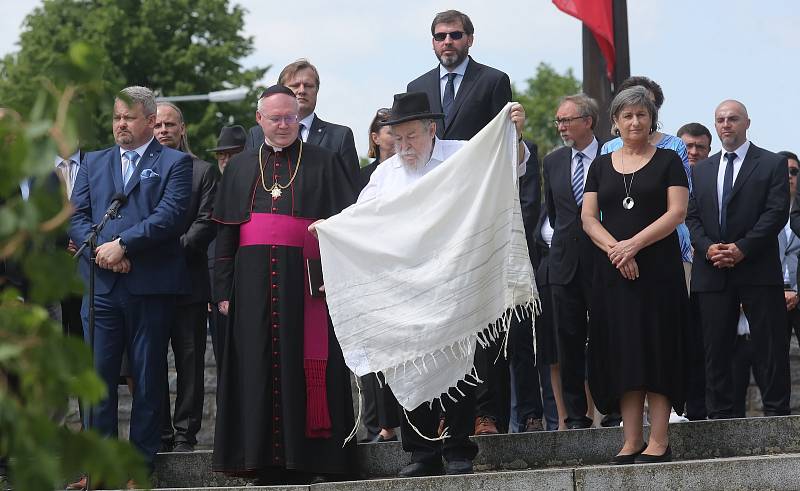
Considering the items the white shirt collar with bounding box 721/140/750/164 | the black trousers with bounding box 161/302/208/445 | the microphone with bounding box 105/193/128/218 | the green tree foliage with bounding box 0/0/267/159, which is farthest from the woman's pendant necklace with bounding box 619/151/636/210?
the green tree foliage with bounding box 0/0/267/159

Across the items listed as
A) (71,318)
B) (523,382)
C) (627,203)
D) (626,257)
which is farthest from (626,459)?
(71,318)

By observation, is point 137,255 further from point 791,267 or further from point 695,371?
point 791,267

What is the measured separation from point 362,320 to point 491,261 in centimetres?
80

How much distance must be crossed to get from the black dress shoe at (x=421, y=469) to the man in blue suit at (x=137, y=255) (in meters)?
Answer: 1.66

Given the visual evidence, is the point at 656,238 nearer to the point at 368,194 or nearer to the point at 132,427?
the point at 368,194

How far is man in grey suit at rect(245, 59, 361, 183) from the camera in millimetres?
9695

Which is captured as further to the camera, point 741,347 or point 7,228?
point 741,347

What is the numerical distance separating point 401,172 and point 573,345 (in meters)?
2.06

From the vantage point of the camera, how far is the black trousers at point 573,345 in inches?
370

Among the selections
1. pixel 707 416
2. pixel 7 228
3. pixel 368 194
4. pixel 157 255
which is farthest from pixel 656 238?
pixel 7 228

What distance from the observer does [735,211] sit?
32.0 feet

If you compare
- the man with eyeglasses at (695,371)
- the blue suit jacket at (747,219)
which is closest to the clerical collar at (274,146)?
the man with eyeglasses at (695,371)

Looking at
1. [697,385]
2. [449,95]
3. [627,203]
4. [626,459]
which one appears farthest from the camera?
[449,95]

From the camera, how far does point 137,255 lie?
27.9 feet
